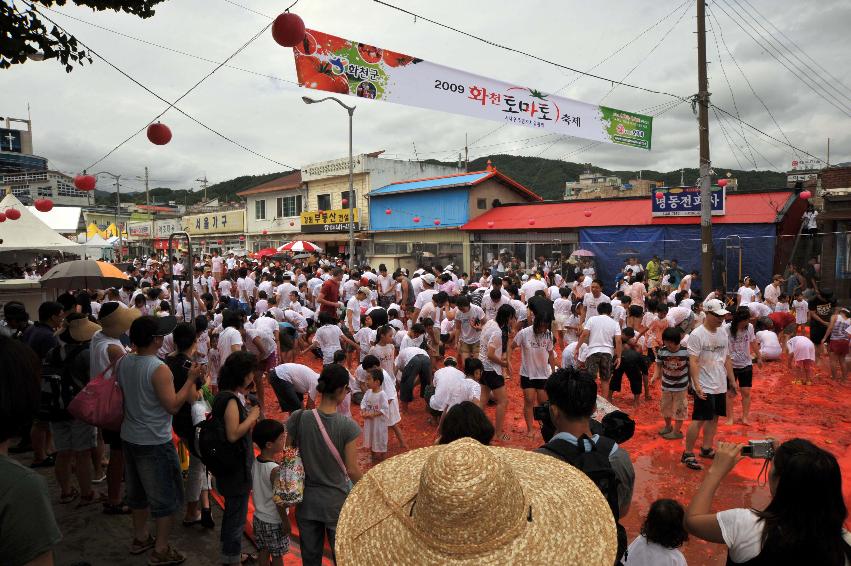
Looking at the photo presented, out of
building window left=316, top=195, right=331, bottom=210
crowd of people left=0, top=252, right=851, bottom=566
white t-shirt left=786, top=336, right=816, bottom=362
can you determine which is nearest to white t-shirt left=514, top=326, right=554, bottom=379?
crowd of people left=0, top=252, right=851, bottom=566

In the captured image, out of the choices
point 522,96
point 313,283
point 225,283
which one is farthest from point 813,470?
point 225,283

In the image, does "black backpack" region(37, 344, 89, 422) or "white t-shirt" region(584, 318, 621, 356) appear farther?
"white t-shirt" region(584, 318, 621, 356)

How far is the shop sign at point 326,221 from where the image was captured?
30319mm

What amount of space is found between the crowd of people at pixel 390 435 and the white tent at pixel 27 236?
393cm

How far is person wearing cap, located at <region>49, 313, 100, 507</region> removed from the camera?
4555mm

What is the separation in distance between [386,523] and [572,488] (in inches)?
27.6

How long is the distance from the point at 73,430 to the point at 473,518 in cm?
455

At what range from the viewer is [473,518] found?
4.84 feet

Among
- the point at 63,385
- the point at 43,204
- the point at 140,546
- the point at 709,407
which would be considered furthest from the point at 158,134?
the point at 43,204

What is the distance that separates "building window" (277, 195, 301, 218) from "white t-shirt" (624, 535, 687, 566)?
34333 mm

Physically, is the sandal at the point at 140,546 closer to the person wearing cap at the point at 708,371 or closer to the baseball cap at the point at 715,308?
the person wearing cap at the point at 708,371

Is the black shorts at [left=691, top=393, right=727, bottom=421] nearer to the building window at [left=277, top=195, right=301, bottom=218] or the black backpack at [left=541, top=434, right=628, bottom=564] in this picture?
the black backpack at [left=541, top=434, right=628, bottom=564]

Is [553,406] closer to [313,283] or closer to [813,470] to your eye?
[813,470]

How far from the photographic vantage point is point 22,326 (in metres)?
5.98
